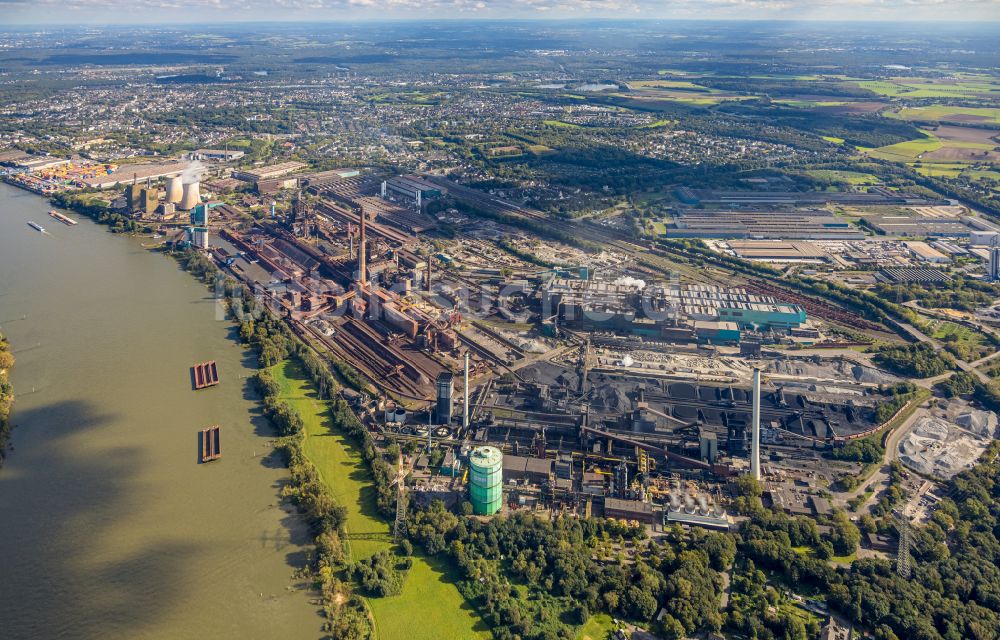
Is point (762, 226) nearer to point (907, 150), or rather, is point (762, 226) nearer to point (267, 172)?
point (907, 150)

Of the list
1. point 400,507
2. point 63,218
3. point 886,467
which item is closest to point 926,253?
point 886,467

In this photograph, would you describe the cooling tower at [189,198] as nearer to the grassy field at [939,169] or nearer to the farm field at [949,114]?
the grassy field at [939,169]

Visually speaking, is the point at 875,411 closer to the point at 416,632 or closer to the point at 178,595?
the point at 416,632

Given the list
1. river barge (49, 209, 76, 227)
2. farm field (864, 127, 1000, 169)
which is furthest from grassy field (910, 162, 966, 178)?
river barge (49, 209, 76, 227)

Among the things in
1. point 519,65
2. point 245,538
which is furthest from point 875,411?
point 519,65

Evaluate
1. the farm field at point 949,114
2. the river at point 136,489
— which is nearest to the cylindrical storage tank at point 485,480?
the river at point 136,489

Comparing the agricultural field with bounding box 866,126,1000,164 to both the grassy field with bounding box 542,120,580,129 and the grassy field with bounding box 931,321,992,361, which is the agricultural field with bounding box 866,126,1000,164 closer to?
the grassy field with bounding box 542,120,580,129
